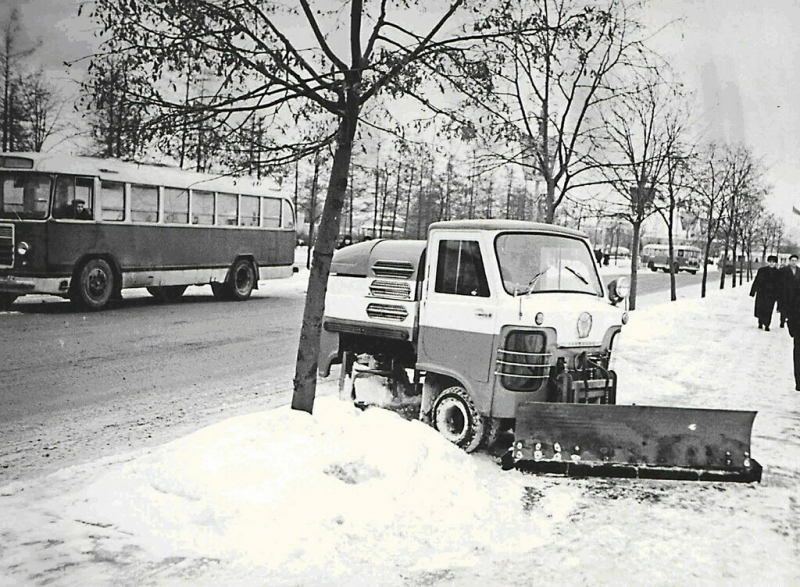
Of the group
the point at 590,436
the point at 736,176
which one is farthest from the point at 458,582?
the point at 736,176

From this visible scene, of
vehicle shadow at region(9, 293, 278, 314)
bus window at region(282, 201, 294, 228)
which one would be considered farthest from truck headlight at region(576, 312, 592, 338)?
bus window at region(282, 201, 294, 228)

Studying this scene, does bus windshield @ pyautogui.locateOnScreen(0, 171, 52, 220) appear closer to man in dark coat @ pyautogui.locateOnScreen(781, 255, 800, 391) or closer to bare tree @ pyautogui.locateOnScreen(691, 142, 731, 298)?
man in dark coat @ pyautogui.locateOnScreen(781, 255, 800, 391)

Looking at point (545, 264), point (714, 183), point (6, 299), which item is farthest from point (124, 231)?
point (714, 183)

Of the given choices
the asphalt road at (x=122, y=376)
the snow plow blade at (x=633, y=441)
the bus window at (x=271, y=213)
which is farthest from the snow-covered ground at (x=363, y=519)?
the bus window at (x=271, y=213)

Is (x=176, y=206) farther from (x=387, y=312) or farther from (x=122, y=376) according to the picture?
(x=387, y=312)

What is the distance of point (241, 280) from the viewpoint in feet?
65.9

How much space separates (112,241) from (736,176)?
24.6m

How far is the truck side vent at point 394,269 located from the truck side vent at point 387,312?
0.98 ft

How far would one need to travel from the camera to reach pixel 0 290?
14594 mm

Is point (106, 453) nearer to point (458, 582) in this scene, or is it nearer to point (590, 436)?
point (458, 582)

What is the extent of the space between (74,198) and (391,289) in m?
10.6

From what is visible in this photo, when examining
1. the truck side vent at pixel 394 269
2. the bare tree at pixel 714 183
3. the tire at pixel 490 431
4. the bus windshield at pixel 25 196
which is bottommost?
the tire at pixel 490 431

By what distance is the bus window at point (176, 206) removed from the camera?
57.7ft

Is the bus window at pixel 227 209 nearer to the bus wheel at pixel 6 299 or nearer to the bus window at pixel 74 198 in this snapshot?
the bus window at pixel 74 198
